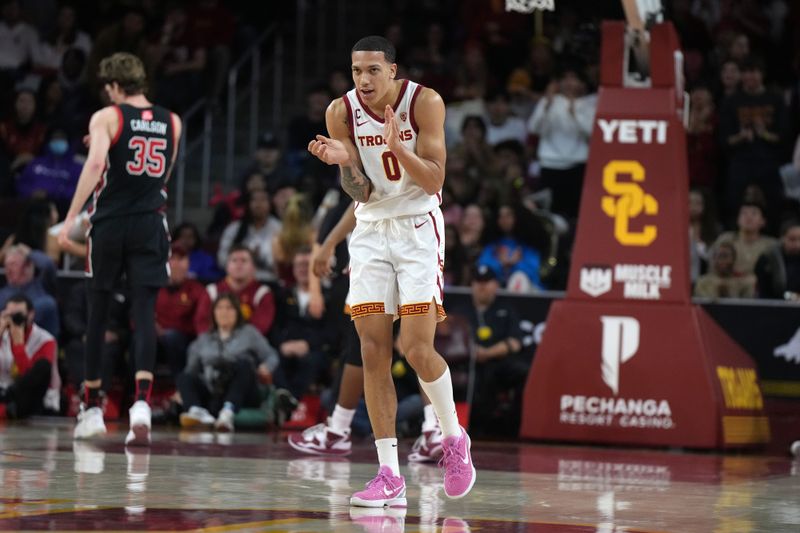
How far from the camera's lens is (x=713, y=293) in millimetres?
12703

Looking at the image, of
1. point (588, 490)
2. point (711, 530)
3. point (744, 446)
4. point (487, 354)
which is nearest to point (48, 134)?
point (487, 354)

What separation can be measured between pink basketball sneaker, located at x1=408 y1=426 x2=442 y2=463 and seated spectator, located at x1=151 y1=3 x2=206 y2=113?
9.26 meters

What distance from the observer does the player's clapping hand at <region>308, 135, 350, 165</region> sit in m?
5.89

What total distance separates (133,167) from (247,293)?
11.8 feet

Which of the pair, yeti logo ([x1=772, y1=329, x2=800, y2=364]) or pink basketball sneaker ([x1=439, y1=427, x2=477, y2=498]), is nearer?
pink basketball sneaker ([x1=439, y1=427, x2=477, y2=498])

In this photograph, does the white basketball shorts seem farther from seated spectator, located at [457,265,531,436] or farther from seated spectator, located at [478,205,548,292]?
seated spectator, located at [478,205,548,292]

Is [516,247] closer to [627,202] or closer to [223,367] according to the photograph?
[627,202]

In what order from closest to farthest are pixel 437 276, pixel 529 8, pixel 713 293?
pixel 437 276 → pixel 529 8 → pixel 713 293

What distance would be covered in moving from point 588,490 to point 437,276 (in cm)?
143

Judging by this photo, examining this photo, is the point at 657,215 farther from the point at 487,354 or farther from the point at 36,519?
the point at 36,519

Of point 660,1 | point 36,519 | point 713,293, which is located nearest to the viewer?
point 36,519

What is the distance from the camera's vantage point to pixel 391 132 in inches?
233

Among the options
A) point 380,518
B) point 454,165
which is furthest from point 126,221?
point 454,165

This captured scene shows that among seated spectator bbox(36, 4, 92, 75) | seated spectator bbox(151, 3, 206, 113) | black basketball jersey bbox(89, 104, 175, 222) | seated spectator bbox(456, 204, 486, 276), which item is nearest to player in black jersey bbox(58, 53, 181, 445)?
black basketball jersey bbox(89, 104, 175, 222)
